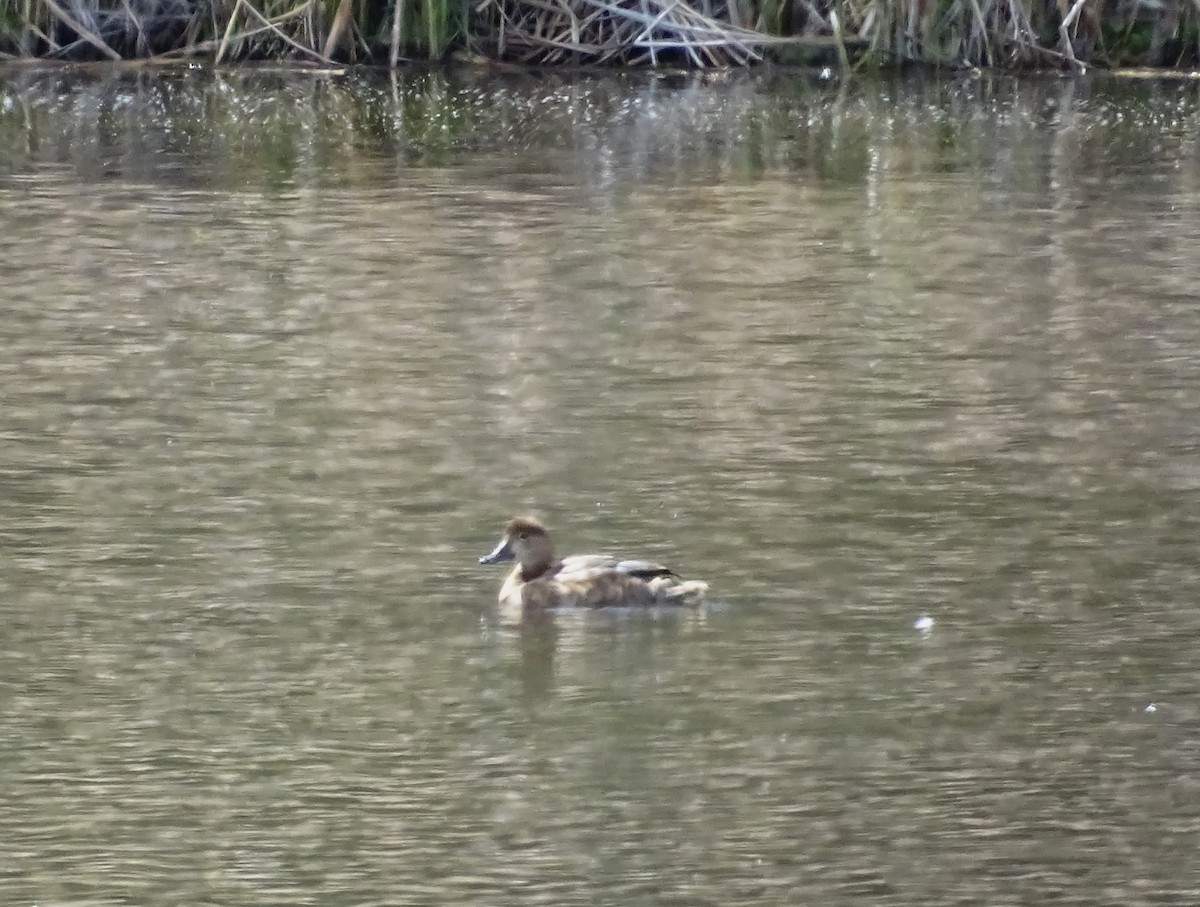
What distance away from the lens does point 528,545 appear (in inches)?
289

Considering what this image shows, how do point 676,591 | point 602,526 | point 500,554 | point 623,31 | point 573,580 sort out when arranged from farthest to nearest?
point 623,31 < point 602,526 < point 500,554 < point 573,580 < point 676,591

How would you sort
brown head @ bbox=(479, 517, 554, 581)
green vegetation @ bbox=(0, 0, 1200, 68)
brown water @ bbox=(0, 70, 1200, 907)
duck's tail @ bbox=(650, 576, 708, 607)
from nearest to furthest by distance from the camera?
brown water @ bbox=(0, 70, 1200, 907) → duck's tail @ bbox=(650, 576, 708, 607) → brown head @ bbox=(479, 517, 554, 581) → green vegetation @ bbox=(0, 0, 1200, 68)

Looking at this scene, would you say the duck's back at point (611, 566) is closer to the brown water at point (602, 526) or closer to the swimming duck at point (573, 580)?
the swimming duck at point (573, 580)

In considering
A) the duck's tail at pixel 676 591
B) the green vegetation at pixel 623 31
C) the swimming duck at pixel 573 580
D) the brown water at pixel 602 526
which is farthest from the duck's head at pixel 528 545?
the green vegetation at pixel 623 31

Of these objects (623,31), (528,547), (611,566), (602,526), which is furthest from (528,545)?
(623,31)

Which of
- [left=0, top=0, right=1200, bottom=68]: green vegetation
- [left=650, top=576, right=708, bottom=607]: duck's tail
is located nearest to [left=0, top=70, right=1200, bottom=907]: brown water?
[left=650, top=576, right=708, bottom=607]: duck's tail

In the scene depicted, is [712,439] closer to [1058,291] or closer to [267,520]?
[267,520]

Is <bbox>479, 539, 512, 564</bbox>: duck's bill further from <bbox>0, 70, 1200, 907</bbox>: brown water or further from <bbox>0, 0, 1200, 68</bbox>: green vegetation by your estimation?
<bbox>0, 0, 1200, 68</bbox>: green vegetation

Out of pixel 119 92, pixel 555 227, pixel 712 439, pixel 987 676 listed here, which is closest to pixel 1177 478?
pixel 712 439

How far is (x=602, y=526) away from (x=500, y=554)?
0.55 metres

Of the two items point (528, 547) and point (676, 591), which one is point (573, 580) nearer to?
point (528, 547)

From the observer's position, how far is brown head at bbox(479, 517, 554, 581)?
733 cm

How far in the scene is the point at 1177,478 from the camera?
8352 millimetres

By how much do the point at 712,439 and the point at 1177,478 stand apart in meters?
1.43
